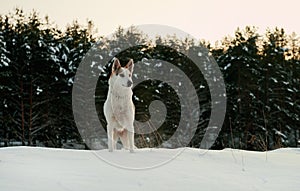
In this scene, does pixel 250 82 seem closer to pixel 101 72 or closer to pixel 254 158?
pixel 101 72

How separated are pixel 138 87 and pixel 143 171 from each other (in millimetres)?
21759

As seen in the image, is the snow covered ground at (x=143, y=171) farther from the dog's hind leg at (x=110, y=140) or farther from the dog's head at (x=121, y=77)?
the dog's head at (x=121, y=77)

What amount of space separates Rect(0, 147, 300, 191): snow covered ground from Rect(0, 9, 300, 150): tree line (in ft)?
48.3

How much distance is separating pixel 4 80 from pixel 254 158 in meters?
22.2

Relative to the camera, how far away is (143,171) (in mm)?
4133

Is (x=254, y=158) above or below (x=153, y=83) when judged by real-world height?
below

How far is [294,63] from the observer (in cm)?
3494

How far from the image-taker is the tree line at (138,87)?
23938 millimetres

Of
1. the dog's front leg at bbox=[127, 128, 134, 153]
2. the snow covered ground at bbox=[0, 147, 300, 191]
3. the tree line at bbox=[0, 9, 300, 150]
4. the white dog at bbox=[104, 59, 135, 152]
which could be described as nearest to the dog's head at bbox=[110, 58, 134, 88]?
the white dog at bbox=[104, 59, 135, 152]

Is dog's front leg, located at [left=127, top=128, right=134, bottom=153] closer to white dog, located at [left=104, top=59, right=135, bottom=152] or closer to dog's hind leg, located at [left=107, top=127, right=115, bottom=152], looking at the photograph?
white dog, located at [left=104, top=59, right=135, bottom=152]

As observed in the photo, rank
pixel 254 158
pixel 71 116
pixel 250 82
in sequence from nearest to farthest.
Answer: pixel 254 158 < pixel 71 116 < pixel 250 82

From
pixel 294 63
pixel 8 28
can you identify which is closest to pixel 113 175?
pixel 8 28

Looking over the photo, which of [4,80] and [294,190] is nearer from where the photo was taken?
[294,190]

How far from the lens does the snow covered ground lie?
347cm
